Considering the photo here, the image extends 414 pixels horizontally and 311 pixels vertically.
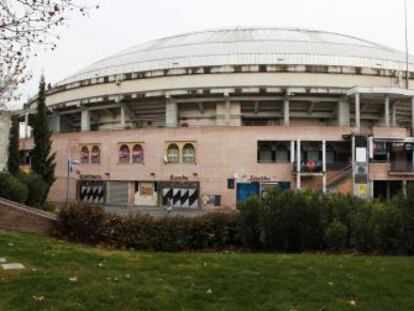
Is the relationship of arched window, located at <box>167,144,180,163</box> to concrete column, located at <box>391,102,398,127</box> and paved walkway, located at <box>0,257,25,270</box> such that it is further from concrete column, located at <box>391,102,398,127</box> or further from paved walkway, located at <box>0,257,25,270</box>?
paved walkway, located at <box>0,257,25,270</box>

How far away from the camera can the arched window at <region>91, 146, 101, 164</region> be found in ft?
172

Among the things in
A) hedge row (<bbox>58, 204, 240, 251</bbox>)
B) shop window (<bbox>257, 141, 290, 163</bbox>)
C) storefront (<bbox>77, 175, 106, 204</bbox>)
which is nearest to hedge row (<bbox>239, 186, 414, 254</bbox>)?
hedge row (<bbox>58, 204, 240, 251</bbox>)

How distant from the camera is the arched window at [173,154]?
48625 millimetres

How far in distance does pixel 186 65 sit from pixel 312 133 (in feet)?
45.0

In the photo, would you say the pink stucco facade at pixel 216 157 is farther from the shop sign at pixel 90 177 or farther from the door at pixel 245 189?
the shop sign at pixel 90 177

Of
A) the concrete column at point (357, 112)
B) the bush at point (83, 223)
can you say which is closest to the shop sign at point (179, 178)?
the concrete column at point (357, 112)

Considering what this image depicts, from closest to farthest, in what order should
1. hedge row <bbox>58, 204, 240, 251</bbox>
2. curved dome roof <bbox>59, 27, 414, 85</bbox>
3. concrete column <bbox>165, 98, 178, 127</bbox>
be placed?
hedge row <bbox>58, 204, 240, 251</bbox>, concrete column <bbox>165, 98, 178, 127</bbox>, curved dome roof <bbox>59, 27, 414, 85</bbox>

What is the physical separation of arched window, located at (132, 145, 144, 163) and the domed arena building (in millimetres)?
89

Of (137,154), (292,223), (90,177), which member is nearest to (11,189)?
(292,223)

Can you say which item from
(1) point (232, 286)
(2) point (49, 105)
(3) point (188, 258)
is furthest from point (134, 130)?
(1) point (232, 286)

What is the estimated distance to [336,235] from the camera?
14531 millimetres

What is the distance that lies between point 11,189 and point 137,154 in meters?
24.2

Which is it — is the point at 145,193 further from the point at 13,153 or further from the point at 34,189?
the point at 34,189

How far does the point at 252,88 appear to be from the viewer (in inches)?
1983
